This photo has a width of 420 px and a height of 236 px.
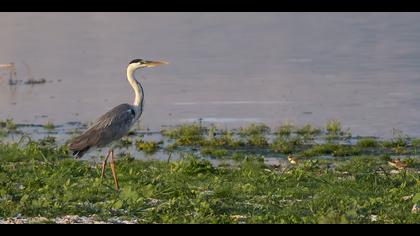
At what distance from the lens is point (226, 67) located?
24.5 meters

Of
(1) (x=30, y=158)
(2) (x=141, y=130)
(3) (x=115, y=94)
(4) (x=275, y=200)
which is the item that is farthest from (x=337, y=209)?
(3) (x=115, y=94)

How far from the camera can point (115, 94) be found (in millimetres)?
20672

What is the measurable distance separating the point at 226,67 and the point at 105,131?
1246 cm

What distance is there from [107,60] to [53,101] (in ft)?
18.8

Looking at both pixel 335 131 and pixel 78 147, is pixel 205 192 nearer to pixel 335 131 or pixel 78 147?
pixel 78 147

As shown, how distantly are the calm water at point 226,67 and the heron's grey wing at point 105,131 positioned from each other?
5112 mm

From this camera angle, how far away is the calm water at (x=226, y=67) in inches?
739

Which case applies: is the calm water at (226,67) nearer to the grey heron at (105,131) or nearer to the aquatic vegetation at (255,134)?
the aquatic vegetation at (255,134)

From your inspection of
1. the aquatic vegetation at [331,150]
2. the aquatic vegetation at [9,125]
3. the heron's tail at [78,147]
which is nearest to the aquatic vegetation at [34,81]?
the aquatic vegetation at [9,125]

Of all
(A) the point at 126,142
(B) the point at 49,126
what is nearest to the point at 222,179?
(A) the point at 126,142

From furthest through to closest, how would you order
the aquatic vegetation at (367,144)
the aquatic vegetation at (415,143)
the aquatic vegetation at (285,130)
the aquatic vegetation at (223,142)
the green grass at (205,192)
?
1. the aquatic vegetation at (285,130)
2. the aquatic vegetation at (223,142)
3. the aquatic vegetation at (367,144)
4. the aquatic vegetation at (415,143)
5. the green grass at (205,192)

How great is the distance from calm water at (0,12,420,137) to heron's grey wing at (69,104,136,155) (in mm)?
5112

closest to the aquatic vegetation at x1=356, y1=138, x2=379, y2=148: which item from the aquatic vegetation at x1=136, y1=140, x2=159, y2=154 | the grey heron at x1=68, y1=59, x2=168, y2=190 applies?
the aquatic vegetation at x1=136, y1=140, x2=159, y2=154

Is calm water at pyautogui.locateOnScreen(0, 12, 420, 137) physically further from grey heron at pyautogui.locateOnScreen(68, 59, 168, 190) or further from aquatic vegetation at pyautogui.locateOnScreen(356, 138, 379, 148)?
grey heron at pyautogui.locateOnScreen(68, 59, 168, 190)
